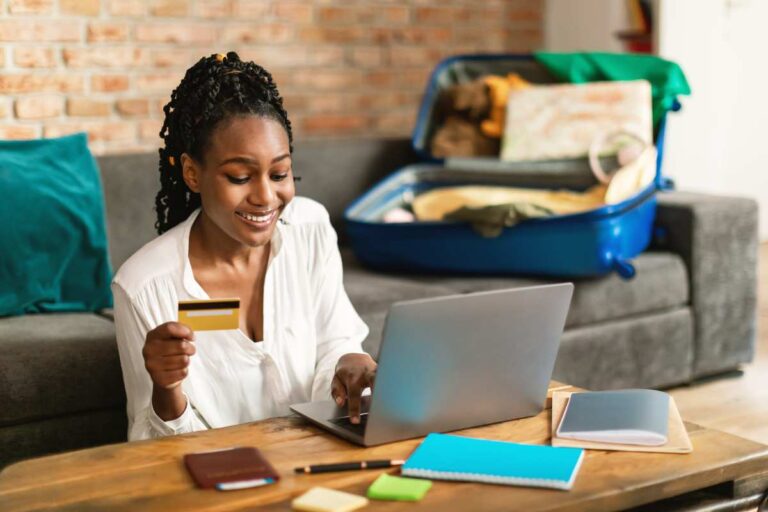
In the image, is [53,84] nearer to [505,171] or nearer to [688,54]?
[505,171]

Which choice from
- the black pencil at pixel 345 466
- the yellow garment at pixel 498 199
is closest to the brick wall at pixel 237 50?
the yellow garment at pixel 498 199

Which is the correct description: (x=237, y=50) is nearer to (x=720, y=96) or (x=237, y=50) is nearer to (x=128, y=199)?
(x=128, y=199)

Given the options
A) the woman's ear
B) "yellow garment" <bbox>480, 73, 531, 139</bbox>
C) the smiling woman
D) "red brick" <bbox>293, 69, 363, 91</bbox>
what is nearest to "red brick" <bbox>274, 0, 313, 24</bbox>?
"red brick" <bbox>293, 69, 363, 91</bbox>

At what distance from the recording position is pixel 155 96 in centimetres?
363

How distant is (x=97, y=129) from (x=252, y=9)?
2.34 ft

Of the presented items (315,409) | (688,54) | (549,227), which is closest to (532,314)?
(315,409)

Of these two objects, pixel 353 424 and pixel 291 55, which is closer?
pixel 353 424

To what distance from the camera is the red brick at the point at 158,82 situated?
359 centimetres

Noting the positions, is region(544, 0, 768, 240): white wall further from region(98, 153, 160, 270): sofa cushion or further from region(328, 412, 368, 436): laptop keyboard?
region(328, 412, 368, 436): laptop keyboard

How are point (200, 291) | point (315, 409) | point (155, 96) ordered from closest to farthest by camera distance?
1. point (315, 409)
2. point (200, 291)
3. point (155, 96)

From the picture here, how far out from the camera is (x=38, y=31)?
332cm

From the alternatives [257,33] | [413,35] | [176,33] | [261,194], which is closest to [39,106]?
[176,33]

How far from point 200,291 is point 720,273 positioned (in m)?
2.06

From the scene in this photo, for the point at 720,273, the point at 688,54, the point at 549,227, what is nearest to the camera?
the point at 549,227
